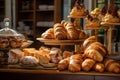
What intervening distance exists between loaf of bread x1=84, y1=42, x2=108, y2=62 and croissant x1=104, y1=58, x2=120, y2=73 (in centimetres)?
5

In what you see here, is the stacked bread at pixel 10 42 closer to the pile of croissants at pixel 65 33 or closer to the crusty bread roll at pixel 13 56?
the crusty bread roll at pixel 13 56

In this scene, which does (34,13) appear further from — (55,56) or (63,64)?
(63,64)

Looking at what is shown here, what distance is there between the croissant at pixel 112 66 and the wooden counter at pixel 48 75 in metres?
0.03

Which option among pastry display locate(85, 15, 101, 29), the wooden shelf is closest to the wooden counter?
pastry display locate(85, 15, 101, 29)

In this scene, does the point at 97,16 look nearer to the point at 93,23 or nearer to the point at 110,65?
the point at 93,23

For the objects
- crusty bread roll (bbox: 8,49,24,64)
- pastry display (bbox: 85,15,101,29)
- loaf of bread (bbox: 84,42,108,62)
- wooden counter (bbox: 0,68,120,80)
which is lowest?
wooden counter (bbox: 0,68,120,80)

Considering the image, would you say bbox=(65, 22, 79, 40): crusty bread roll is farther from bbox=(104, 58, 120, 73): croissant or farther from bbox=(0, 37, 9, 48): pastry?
bbox=(0, 37, 9, 48): pastry

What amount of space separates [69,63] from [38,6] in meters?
3.76

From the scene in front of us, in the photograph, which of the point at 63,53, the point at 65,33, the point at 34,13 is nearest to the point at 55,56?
the point at 63,53

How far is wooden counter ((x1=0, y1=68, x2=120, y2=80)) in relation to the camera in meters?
1.43

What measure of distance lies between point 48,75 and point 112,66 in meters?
0.38

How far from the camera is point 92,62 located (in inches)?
58.3

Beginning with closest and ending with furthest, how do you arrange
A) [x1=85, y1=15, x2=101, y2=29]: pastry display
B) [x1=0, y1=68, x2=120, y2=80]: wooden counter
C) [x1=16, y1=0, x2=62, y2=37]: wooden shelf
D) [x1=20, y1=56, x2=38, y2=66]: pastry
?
[x1=0, y1=68, x2=120, y2=80]: wooden counter < [x1=20, y1=56, x2=38, y2=66]: pastry < [x1=85, y1=15, x2=101, y2=29]: pastry display < [x1=16, y1=0, x2=62, y2=37]: wooden shelf

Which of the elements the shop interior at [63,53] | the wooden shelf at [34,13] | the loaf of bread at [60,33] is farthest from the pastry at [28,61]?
the wooden shelf at [34,13]
